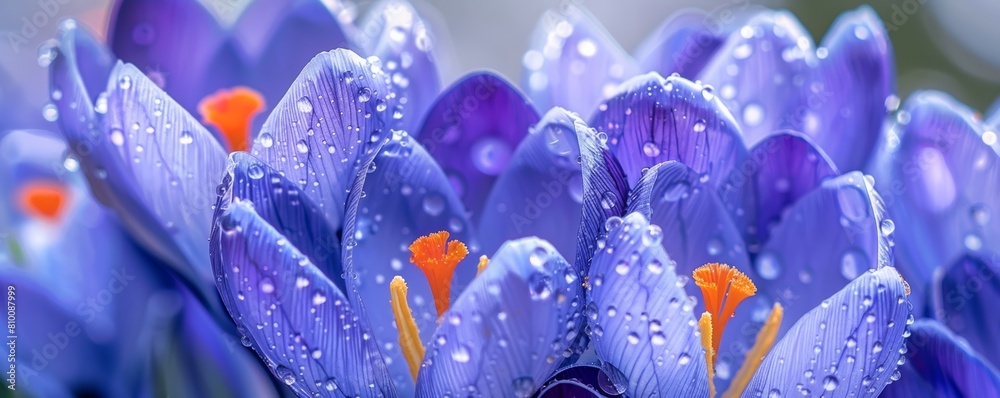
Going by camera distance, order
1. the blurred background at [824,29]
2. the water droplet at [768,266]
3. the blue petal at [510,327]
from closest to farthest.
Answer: the blue petal at [510,327] < the water droplet at [768,266] < the blurred background at [824,29]

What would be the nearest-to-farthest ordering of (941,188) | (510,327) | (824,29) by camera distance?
(510,327)
(941,188)
(824,29)

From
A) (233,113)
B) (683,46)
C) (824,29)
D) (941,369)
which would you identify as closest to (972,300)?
(941,369)

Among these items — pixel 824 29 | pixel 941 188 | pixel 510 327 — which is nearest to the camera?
pixel 510 327

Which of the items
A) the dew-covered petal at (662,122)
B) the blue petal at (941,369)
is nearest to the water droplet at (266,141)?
the dew-covered petal at (662,122)

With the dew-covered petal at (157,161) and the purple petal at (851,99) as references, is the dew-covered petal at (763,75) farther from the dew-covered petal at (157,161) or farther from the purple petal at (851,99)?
the dew-covered petal at (157,161)

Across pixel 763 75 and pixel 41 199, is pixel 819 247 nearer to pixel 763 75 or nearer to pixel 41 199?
pixel 763 75

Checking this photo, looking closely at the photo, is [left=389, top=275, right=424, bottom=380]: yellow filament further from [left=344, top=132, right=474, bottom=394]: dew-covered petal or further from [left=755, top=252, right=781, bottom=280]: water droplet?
[left=755, top=252, right=781, bottom=280]: water droplet
